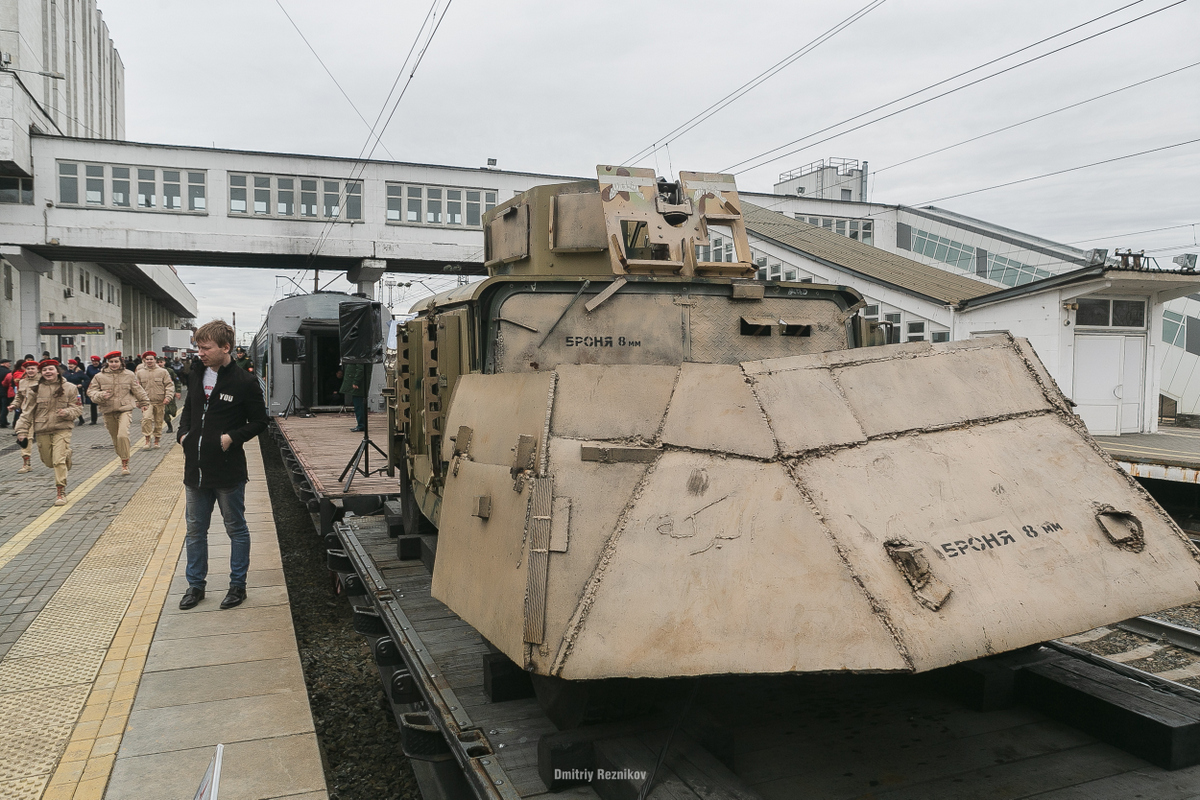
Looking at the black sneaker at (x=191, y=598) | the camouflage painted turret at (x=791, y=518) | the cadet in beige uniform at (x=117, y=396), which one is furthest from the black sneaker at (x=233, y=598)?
the cadet in beige uniform at (x=117, y=396)

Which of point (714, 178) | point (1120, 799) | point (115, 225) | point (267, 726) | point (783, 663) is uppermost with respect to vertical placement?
point (115, 225)

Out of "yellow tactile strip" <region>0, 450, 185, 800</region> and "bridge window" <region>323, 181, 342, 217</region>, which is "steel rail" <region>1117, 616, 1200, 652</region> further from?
"bridge window" <region>323, 181, 342, 217</region>

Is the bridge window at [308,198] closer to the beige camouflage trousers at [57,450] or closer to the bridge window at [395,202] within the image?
the bridge window at [395,202]

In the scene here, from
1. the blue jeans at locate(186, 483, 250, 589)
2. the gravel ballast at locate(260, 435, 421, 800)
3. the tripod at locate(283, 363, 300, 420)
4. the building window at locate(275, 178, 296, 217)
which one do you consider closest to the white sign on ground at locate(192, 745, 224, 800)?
the gravel ballast at locate(260, 435, 421, 800)

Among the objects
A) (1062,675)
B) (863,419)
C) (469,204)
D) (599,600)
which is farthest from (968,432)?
(469,204)

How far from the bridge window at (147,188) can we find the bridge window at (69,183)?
1949 mm

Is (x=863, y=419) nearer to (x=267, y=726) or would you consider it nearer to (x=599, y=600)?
(x=599, y=600)

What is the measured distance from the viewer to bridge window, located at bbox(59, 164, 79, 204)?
28.4 metres

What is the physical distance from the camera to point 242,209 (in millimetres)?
30156

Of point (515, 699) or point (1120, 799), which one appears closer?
point (1120, 799)

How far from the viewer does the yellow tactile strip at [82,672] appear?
413cm

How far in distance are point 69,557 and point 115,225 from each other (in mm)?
24681

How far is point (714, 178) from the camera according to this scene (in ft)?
20.5

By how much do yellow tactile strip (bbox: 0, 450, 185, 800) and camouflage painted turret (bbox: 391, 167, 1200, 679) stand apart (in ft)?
7.92
